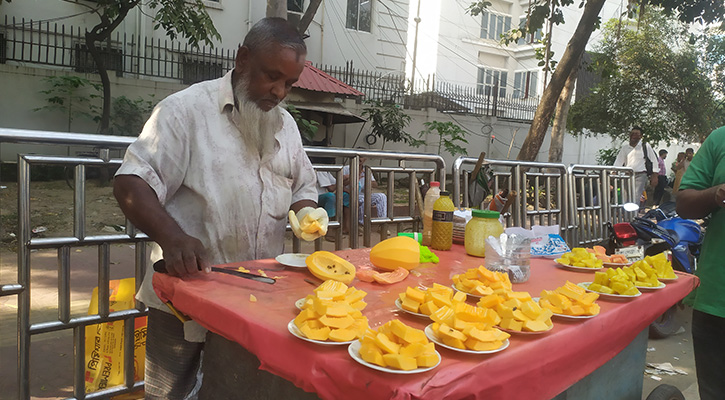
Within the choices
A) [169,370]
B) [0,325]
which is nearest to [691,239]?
[169,370]

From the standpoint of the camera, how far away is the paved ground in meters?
3.04

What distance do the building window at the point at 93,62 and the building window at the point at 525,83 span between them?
55.6 feet

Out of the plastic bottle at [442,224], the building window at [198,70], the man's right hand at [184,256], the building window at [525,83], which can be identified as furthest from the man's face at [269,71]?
the building window at [525,83]

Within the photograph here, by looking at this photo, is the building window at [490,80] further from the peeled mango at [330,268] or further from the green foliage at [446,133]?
the peeled mango at [330,268]

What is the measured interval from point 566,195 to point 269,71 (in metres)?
4.49

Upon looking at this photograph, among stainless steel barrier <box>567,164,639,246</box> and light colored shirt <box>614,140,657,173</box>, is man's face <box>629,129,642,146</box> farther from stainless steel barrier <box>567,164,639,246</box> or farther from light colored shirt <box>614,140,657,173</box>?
stainless steel barrier <box>567,164,639,246</box>

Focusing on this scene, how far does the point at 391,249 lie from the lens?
75.6 inches

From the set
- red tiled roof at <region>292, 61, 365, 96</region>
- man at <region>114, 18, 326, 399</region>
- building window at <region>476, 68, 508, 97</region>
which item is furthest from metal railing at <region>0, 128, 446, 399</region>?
building window at <region>476, 68, 508, 97</region>

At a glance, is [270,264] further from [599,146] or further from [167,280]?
[599,146]

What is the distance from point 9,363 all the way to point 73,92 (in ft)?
31.7

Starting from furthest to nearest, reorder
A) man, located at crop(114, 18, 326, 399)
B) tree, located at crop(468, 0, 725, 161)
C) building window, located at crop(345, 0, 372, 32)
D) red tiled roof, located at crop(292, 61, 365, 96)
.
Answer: building window, located at crop(345, 0, 372, 32)
red tiled roof, located at crop(292, 61, 365, 96)
tree, located at crop(468, 0, 725, 161)
man, located at crop(114, 18, 326, 399)

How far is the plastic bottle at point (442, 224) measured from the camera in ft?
7.76

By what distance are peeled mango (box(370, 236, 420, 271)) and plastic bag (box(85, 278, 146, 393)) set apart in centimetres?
134

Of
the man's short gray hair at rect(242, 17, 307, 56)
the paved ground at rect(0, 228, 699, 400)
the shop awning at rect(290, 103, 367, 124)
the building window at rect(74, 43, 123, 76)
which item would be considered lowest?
the paved ground at rect(0, 228, 699, 400)
